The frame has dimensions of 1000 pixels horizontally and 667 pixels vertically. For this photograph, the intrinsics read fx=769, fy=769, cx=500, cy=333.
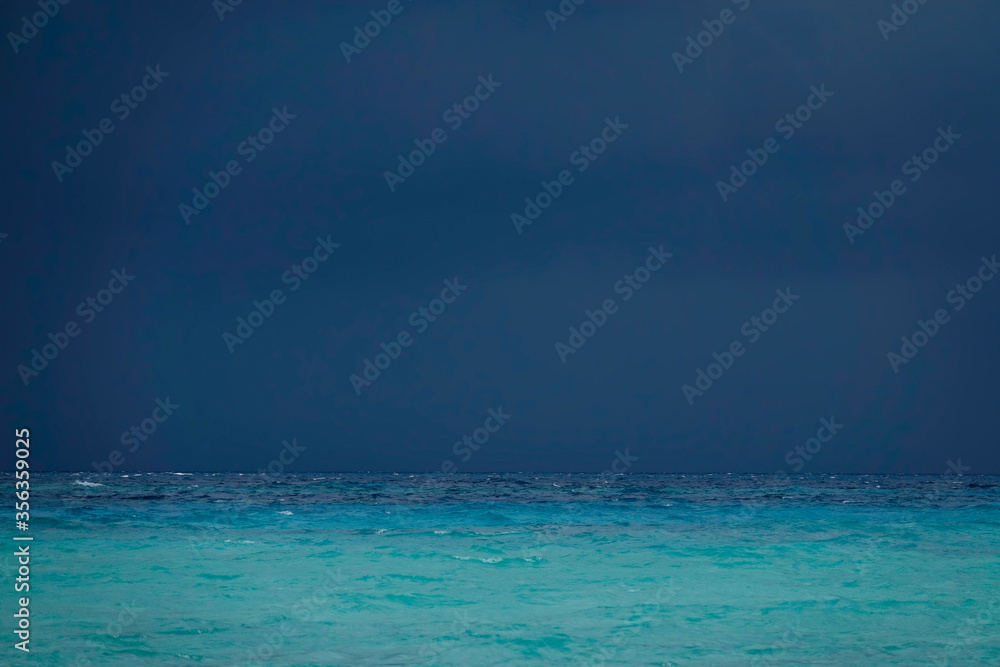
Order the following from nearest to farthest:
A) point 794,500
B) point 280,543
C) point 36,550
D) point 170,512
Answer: point 36,550, point 280,543, point 170,512, point 794,500

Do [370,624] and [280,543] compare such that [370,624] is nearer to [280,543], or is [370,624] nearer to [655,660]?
[655,660]

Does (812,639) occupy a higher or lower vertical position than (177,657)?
lower

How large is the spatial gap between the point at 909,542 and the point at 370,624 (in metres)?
14.8

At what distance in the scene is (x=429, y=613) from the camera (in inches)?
440

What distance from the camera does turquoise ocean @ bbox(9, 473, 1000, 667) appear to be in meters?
9.27

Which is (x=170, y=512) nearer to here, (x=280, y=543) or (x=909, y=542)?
(x=280, y=543)

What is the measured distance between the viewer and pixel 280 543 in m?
18.5

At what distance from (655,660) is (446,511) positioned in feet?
64.9

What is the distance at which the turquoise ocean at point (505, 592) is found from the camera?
30.4ft

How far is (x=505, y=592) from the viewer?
12.6 m

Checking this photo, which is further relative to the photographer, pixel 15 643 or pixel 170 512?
pixel 170 512

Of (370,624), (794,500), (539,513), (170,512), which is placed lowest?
(794,500)

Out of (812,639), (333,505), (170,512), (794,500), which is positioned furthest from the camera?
(794,500)

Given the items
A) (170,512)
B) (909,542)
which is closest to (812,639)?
(909,542)
